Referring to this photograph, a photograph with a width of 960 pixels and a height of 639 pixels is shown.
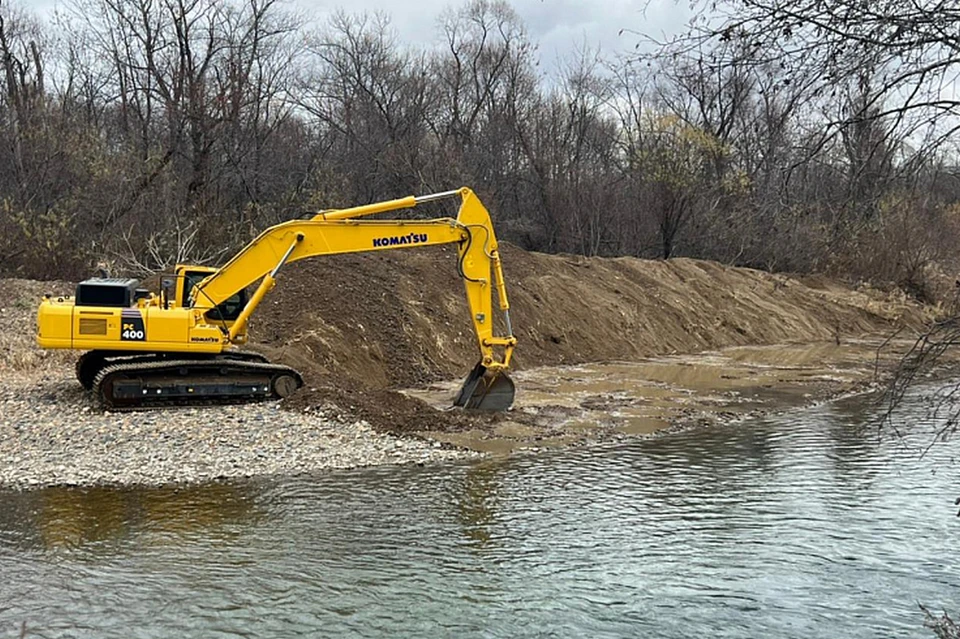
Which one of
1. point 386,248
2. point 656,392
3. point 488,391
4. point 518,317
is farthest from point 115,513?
point 518,317

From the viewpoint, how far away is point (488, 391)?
47.1 ft

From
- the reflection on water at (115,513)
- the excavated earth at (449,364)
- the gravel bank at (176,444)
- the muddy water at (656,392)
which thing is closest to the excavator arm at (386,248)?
the excavated earth at (449,364)

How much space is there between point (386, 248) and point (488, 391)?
2.74 m

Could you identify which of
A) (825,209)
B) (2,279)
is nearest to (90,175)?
(2,279)

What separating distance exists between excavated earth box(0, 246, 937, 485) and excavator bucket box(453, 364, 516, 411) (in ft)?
1.09

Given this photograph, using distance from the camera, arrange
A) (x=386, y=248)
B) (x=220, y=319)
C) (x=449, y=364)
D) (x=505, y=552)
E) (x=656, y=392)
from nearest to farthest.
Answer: (x=505, y=552) → (x=220, y=319) → (x=386, y=248) → (x=656, y=392) → (x=449, y=364)

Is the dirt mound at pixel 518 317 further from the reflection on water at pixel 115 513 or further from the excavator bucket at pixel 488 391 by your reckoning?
the reflection on water at pixel 115 513

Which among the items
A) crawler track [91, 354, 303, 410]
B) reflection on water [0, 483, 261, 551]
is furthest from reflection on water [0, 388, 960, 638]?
crawler track [91, 354, 303, 410]

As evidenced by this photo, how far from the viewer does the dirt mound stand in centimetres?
1742

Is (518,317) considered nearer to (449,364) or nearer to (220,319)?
(449,364)

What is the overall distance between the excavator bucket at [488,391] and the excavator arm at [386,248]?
16 millimetres

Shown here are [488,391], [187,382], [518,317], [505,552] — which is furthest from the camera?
[518,317]

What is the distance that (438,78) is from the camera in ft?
130

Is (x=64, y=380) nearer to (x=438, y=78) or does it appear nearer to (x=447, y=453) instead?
(x=447, y=453)
